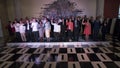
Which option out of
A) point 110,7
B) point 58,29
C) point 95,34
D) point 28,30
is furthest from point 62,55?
point 110,7

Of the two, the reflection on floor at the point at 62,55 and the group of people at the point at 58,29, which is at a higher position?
the group of people at the point at 58,29

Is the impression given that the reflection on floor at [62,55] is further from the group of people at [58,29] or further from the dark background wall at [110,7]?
the dark background wall at [110,7]

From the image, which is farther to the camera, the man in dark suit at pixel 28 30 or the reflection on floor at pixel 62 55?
the man in dark suit at pixel 28 30

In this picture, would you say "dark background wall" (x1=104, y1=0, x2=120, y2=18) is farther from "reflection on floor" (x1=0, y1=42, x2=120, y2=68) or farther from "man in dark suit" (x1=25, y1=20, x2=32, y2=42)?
"man in dark suit" (x1=25, y1=20, x2=32, y2=42)

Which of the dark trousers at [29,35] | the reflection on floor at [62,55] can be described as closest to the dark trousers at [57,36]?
the reflection on floor at [62,55]

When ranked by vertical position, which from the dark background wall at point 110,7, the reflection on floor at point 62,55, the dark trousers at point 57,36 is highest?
the dark background wall at point 110,7

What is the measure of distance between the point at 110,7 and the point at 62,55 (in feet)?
27.7

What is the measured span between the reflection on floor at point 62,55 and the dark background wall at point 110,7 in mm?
4946

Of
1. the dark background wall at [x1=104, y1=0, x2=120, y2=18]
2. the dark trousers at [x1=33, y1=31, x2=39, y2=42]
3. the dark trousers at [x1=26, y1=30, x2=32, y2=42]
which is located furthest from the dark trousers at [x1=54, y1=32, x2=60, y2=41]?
the dark background wall at [x1=104, y1=0, x2=120, y2=18]

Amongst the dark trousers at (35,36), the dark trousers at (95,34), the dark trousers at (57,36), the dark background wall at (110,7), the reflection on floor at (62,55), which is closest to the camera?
the reflection on floor at (62,55)

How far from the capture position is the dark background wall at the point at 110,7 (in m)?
13.6

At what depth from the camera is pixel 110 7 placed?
13617 millimetres

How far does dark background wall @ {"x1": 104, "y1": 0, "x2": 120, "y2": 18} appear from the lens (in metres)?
13.6

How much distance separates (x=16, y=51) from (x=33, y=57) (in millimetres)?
1636
